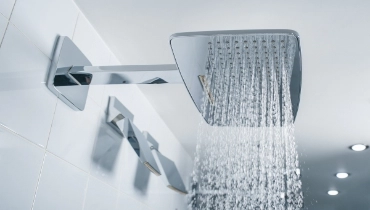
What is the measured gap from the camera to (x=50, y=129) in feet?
2.55

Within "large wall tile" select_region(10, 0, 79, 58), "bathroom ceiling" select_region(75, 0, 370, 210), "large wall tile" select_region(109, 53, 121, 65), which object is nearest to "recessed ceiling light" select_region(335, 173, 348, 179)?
"bathroom ceiling" select_region(75, 0, 370, 210)

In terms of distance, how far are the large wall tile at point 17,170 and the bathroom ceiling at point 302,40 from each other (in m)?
0.39

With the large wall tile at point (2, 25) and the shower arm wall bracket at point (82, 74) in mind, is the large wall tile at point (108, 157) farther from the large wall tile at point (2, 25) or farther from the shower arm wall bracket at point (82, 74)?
the large wall tile at point (2, 25)

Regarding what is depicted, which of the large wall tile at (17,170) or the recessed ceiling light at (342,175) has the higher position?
the recessed ceiling light at (342,175)

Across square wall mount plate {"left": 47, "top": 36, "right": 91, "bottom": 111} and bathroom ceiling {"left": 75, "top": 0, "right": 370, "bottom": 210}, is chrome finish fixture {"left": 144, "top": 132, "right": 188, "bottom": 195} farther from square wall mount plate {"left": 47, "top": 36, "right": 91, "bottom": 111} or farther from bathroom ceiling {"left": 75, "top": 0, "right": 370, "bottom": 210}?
square wall mount plate {"left": 47, "top": 36, "right": 91, "bottom": 111}

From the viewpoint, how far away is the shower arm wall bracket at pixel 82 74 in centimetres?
67

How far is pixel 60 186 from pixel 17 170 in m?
0.15

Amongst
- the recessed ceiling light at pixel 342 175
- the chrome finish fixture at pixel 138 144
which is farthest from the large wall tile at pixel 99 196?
the recessed ceiling light at pixel 342 175

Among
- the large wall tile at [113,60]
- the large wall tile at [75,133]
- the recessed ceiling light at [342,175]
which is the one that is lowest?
the large wall tile at [75,133]

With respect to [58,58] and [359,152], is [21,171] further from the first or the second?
[359,152]

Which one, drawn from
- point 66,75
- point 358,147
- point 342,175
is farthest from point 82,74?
point 342,175

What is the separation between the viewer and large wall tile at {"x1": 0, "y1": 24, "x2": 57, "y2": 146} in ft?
2.16

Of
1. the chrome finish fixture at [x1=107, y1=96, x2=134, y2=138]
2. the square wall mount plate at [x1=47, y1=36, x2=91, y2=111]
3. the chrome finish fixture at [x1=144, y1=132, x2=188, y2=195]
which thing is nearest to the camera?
the square wall mount plate at [x1=47, y1=36, x2=91, y2=111]

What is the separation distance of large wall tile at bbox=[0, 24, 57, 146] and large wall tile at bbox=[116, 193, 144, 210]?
425mm
